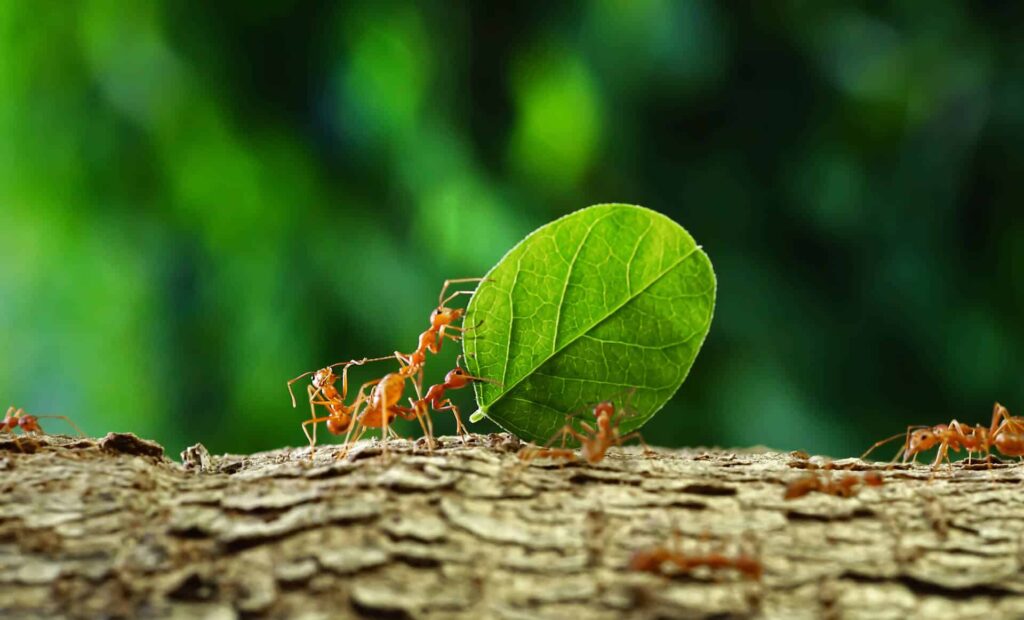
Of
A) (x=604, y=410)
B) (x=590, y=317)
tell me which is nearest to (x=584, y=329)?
(x=590, y=317)

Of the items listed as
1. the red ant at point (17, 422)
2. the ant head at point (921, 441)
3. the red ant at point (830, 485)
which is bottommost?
the red ant at point (830, 485)

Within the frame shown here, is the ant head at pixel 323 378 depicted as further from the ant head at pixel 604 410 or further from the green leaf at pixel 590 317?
the ant head at pixel 604 410

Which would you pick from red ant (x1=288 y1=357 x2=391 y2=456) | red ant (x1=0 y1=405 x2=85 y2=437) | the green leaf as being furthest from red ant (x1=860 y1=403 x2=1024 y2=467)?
red ant (x1=0 y1=405 x2=85 y2=437)

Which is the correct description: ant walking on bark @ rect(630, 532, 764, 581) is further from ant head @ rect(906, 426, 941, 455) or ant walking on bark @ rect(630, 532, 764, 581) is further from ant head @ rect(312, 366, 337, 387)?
ant head @ rect(312, 366, 337, 387)

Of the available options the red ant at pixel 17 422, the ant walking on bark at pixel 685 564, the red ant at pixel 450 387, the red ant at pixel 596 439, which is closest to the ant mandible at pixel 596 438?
the red ant at pixel 596 439

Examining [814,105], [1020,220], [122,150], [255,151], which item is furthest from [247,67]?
[1020,220]

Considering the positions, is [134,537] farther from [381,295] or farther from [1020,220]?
[1020,220]

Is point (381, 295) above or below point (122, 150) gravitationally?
below

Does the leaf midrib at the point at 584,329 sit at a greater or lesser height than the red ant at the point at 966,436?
greater
